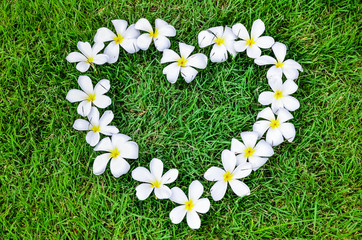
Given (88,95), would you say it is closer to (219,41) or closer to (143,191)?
(143,191)

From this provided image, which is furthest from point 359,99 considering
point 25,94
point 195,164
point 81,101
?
point 25,94

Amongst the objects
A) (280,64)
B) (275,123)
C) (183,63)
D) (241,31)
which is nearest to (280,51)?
(280,64)

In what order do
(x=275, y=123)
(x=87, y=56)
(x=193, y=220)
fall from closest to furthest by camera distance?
1. (x=193, y=220)
2. (x=275, y=123)
3. (x=87, y=56)

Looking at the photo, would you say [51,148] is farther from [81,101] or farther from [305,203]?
[305,203]

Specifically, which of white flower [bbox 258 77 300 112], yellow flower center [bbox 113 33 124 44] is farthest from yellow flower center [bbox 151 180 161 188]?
yellow flower center [bbox 113 33 124 44]

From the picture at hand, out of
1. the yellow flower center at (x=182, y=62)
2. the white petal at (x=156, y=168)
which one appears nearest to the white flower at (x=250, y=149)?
the white petal at (x=156, y=168)

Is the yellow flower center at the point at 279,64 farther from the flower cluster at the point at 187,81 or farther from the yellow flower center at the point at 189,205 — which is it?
the yellow flower center at the point at 189,205

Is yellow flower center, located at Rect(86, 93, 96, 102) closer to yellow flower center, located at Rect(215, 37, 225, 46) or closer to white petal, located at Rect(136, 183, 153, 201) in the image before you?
white petal, located at Rect(136, 183, 153, 201)
